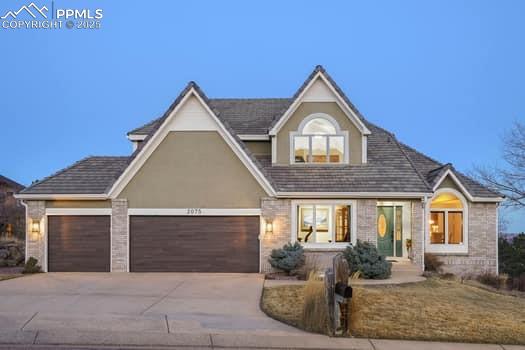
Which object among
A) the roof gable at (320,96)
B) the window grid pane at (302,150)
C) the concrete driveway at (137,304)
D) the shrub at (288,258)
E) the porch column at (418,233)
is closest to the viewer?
the concrete driveway at (137,304)

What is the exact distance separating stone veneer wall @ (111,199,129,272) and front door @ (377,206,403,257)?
33.5 ft

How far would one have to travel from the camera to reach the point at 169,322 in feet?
30.3

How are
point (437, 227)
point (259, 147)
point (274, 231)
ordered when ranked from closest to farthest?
point (274, 231), point (437, 227), point (259, 147)

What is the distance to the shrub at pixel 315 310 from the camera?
875cm

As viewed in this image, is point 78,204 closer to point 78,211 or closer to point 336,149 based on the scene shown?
point 78,211

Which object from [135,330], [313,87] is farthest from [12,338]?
[313,87]

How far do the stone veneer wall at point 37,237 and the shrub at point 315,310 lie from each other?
39.2 ft

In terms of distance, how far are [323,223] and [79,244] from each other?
928 cm

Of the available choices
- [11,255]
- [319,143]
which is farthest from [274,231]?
[11,255]

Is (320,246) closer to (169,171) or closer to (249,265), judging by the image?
(249,265)

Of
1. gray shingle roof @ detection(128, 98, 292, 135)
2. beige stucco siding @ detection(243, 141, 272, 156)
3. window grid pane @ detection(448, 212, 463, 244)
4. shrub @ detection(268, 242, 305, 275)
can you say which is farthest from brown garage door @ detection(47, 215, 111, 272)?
window grid pane @ detection(448, 212, 463, 244)

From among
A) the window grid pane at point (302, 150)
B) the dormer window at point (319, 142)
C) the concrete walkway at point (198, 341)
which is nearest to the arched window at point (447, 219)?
the dormer window at point (319, 142)

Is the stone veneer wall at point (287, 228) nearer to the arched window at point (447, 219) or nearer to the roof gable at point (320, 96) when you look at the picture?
the roof gable at point (320, 96)

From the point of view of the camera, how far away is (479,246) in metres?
18.7
